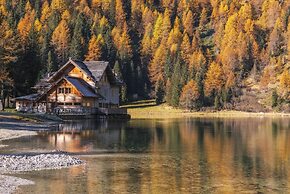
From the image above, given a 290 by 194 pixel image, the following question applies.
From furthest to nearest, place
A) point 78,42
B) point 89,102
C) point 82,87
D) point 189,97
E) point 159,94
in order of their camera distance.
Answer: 1. point 159,94
2. point 78,42
3. point 189,97
4. point 89,102
5. point 82,87

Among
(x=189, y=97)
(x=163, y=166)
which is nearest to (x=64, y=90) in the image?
(x=189, y=97)

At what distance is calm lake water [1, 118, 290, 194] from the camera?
2661 centimetres

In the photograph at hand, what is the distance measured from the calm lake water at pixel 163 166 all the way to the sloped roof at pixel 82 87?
42772 mm

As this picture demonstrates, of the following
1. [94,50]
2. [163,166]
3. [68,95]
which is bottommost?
[163,166]

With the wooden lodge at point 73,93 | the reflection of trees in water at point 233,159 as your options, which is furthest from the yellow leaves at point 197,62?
the reflection of trees in water at point 233,159

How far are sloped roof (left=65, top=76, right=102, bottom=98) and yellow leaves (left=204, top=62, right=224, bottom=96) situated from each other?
235ft

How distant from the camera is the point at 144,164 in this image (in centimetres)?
3466

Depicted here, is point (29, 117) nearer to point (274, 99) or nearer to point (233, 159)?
point (233, 159)

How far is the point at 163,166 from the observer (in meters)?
33.8

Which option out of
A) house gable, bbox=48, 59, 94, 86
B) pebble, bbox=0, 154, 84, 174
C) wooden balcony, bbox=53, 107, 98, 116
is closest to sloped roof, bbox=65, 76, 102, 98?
house gable, bbox=48, 59, 94, 86

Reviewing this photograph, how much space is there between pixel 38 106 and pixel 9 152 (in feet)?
193

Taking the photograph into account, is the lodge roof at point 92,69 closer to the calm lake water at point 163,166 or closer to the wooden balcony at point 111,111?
the wooden balcony at point 111,111

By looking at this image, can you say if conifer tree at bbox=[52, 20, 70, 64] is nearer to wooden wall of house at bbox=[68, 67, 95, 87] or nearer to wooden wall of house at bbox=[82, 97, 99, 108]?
wooden wall of house at bbox=[68, 67, 95, 87]

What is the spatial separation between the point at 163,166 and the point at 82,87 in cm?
6674
